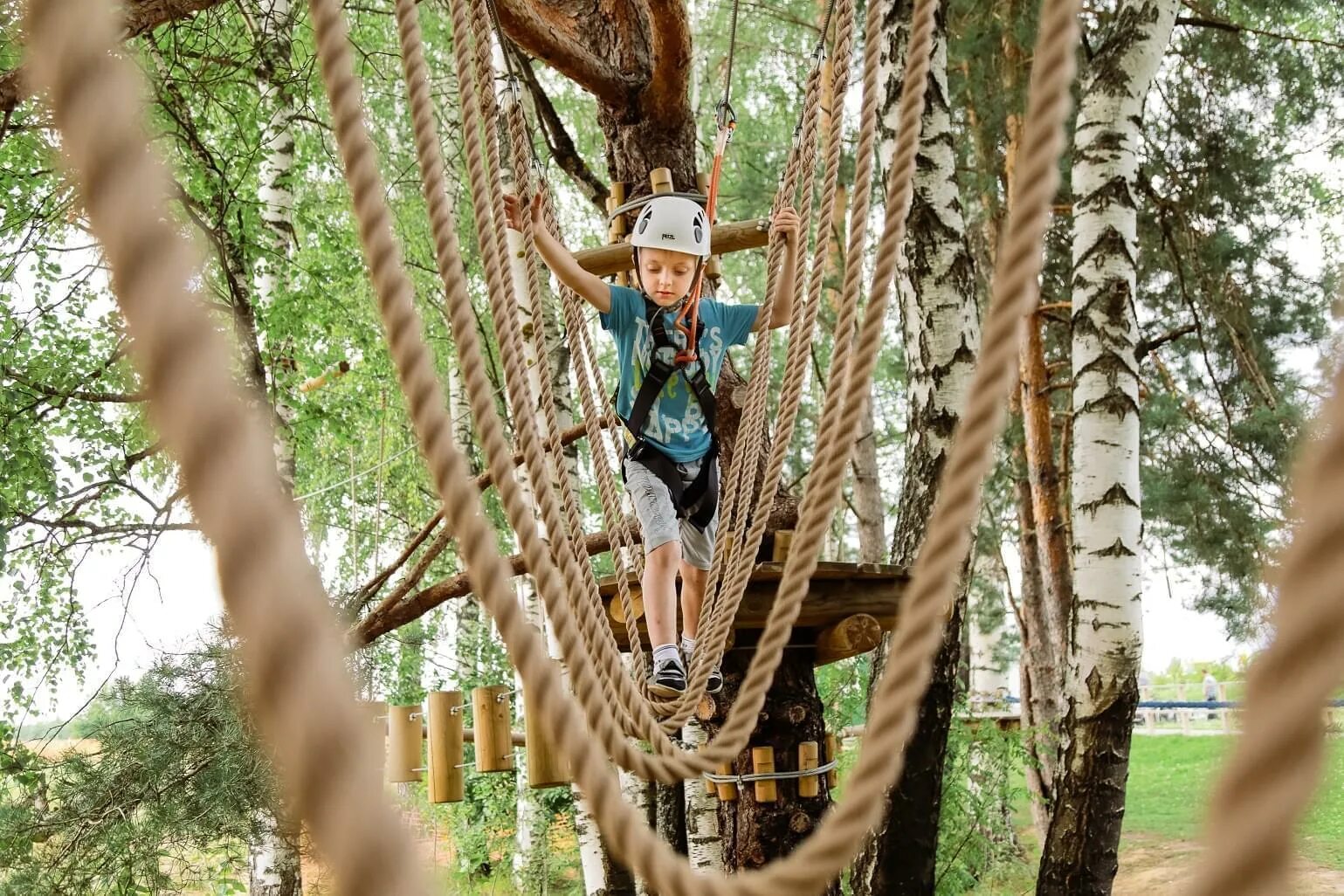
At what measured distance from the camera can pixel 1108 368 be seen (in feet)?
10.2

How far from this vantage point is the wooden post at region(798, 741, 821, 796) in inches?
117

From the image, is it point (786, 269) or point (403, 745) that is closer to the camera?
point (786, 269)

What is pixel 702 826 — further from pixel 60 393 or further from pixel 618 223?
pixel 60 393

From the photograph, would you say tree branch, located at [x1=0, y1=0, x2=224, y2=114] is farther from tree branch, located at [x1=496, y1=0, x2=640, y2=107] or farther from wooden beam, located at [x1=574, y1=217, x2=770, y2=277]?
wooden beam, located at [x1=574, y1=217, x2=770, y2=277]

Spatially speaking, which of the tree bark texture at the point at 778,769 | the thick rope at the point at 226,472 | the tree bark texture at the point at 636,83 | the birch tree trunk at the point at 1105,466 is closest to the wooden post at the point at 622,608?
the tree bark texture at the point at 778,769

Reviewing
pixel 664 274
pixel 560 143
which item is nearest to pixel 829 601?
pixel 664 274

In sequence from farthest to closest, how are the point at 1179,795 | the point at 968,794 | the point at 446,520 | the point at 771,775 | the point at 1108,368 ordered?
the point at 1179,795 < the point at 968,794 < the point at 1108,368 < the point at 771,775 < the point at 446,520

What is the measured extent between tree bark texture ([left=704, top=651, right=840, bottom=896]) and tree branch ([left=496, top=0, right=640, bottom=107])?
1.88m

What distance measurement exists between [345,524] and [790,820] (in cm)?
613

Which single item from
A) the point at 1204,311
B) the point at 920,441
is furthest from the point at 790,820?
the point at 1204,311

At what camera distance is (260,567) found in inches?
14.1

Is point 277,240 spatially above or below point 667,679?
above

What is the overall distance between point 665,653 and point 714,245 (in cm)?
113

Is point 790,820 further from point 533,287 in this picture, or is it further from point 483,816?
point 483,816
